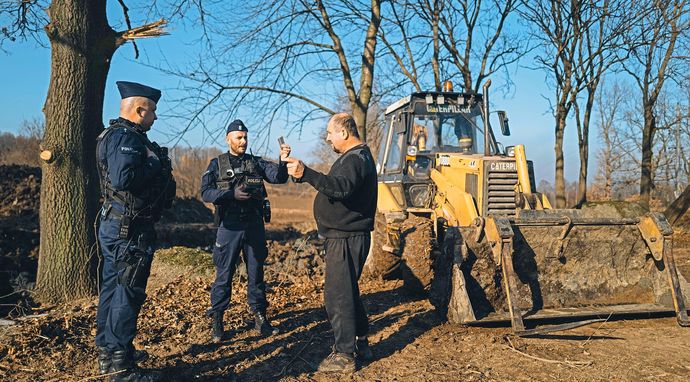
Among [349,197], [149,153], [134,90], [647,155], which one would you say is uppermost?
[647,155]

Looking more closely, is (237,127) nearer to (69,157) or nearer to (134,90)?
(134,90)

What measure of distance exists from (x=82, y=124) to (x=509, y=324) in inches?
205

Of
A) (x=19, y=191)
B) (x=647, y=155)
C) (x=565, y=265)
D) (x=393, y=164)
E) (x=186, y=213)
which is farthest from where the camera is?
(x=186, y=213)

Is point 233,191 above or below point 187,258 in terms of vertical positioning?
above

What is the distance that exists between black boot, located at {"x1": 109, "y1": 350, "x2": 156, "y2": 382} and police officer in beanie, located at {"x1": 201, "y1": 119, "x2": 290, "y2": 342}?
1168 mm

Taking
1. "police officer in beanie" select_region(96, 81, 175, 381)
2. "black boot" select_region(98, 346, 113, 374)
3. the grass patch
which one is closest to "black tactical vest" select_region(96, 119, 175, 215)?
"police officer in beanie" select_region(96, 81, 175, 381)

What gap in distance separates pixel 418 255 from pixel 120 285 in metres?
3.51

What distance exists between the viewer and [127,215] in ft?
13.2

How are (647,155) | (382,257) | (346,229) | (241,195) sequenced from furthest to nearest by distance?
(647,155)
(382,257)
(241,195)
(346,229)

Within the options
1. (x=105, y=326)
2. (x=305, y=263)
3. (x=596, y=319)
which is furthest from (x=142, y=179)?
(x=305, y=263)

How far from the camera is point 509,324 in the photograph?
5.60m

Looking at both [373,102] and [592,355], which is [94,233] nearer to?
[592,355]

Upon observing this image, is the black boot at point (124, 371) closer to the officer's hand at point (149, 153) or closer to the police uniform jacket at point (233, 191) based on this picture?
the officer's hand at point (149, 153)

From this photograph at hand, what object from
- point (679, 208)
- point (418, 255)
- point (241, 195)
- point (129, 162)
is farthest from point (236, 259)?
point (679, 208)
